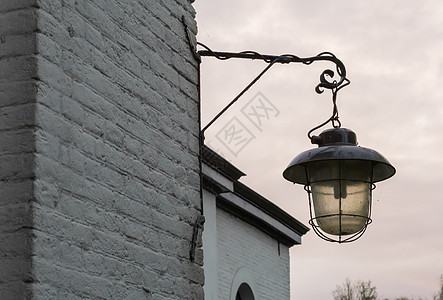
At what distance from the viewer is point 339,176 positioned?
6.11 m

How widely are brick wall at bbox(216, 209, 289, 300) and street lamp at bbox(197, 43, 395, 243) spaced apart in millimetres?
5044

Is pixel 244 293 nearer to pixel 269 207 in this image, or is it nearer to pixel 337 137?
pixel 269 207

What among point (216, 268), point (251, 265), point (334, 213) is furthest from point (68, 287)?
point (251, 265)

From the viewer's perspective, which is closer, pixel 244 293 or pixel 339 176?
pixel 339 176

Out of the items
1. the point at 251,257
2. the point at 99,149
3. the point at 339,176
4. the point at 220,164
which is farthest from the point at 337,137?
the point at 251,257

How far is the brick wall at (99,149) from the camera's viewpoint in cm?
414

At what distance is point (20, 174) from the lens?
4121 mm

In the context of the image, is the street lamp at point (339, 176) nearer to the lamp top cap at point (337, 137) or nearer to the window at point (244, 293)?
the lamp top cap at point (337, 137)

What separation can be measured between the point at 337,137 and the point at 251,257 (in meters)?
6.32

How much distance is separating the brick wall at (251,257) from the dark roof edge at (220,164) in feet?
2.68

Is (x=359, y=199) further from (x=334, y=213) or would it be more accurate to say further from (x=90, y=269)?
(x=90, y=269)

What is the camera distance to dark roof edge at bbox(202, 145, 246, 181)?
9.88m

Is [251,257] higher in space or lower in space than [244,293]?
higher

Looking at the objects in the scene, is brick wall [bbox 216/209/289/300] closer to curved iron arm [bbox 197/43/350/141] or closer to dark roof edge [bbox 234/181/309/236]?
dark roof edge [bbox 234/181/309/236]
